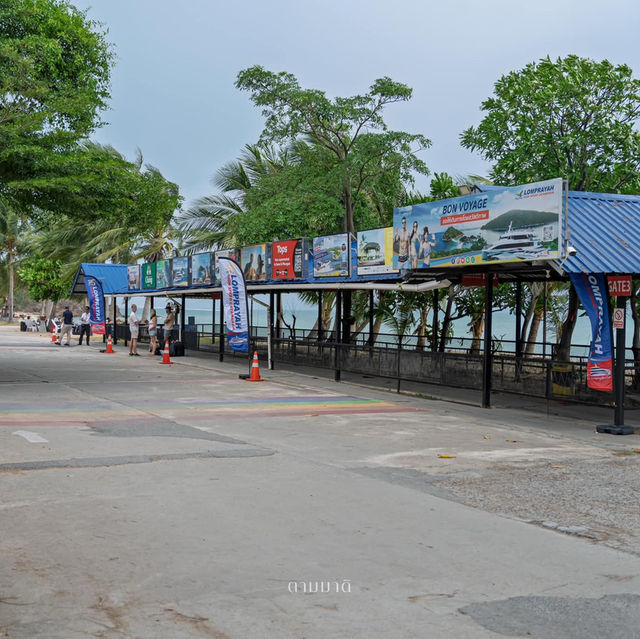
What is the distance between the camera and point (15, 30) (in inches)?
878

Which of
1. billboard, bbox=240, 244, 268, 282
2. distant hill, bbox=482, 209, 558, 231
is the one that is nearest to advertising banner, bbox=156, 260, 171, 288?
billboard, bbox=240, 244, 268, 282

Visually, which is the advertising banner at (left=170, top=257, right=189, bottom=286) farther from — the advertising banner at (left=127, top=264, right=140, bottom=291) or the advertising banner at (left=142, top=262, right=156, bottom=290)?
the advertising banner at (left=127, top=264, right=140, bottom=291)

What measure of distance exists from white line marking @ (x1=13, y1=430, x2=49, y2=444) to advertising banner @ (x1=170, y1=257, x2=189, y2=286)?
760 inches

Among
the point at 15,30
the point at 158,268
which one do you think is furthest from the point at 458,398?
the point at 158,268

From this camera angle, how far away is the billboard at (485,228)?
1320 centimetres

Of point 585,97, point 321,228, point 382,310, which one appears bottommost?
point 382,310

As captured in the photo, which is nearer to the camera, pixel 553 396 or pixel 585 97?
pixel 553 396

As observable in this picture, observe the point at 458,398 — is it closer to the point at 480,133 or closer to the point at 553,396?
the point at 553,396

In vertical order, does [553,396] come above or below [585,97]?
below

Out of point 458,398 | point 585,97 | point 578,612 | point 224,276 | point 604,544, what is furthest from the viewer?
point 224,276

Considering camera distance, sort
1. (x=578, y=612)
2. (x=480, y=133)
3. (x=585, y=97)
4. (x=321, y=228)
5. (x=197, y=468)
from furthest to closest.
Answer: (x=321, y=228) → (x=480, y=133) → (x=585, y=97) → (x=197, y=468) → (x=578, y=612)

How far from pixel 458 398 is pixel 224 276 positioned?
24.9 ft

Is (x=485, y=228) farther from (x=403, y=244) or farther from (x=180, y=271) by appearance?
(x=180, y=271)

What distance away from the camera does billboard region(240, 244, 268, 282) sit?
24.6m
